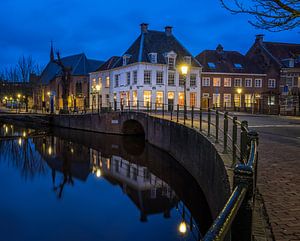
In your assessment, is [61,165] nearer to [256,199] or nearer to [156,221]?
[156,221]

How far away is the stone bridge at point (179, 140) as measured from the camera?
7821mm

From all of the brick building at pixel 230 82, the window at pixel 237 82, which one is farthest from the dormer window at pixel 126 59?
the window at pixel 237 82

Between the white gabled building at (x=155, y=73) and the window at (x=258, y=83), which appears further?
the window at (x=258, y=83)

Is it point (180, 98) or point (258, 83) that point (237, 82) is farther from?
point (180, 98)

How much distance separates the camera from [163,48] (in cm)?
3866

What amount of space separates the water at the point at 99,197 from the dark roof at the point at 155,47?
18241 mm

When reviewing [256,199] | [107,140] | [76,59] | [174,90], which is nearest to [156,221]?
[256,199]

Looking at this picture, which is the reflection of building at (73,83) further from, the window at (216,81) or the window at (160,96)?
the window at (216,81)

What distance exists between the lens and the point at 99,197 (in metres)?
12.1

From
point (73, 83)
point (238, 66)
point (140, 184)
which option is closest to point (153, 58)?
point (238, 66)

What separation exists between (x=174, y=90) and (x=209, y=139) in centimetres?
2849

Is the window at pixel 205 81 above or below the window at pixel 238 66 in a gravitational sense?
below

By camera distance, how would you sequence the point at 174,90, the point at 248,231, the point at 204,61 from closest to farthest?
the point at 248,231
the point at 174,90
the point at 204,61

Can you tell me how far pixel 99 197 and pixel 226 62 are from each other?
115 feet
